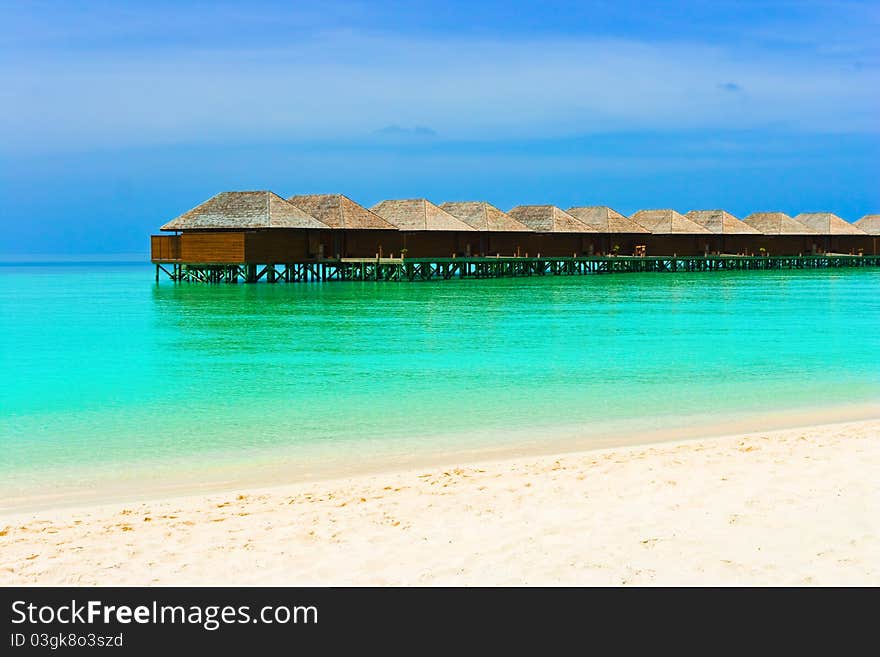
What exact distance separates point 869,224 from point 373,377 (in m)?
74.0

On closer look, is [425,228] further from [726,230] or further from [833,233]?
[833,233]

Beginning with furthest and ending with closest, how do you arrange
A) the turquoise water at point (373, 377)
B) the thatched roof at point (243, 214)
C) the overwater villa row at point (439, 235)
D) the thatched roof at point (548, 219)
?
1. the thatched roof at point (548, 219)
2. the overwater villa row at point (439, 235)
3. the thatched roof at point (243, 214)
4. the turquoise water at point (373, 377)

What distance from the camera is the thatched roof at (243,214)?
44.4 meters

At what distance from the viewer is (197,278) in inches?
1940

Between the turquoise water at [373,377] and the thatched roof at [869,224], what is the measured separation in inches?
2068

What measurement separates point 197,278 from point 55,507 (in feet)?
142

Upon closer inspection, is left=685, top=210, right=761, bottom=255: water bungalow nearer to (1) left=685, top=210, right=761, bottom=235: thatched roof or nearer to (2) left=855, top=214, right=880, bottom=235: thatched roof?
(1) left=685, top=210, right=761, bottom=235: thatched roof

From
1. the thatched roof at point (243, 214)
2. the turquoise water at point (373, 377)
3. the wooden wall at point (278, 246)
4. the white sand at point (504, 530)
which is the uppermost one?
the thatched roof at point (243, 214)

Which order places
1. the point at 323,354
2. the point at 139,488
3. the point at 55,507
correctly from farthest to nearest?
the point at 323,354, the point at 139,488, the point at 55,507

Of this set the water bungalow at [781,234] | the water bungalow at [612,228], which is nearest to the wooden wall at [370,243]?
the water bungalow at [612,228]

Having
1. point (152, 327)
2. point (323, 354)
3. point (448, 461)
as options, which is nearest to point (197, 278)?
point (152, 327)

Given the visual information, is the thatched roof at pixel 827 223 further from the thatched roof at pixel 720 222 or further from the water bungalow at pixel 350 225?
the water bungalow at pixel 350 225
